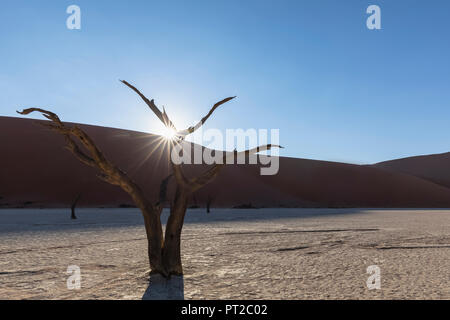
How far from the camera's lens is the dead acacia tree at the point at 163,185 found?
5.03 meters

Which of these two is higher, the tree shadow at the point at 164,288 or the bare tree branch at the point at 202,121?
the bare tree branch at the point at 202,121

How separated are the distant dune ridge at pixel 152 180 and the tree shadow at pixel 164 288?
99.4ft

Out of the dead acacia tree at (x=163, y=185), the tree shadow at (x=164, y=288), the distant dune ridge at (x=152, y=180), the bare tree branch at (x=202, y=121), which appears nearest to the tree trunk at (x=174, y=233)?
the dead acacia tree at (x=163, y=185)

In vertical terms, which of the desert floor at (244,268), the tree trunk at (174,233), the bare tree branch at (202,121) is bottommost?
the desert floor at (244,268)

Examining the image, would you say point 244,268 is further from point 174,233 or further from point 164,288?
point 164,288

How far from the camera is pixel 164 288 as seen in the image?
4746 mm

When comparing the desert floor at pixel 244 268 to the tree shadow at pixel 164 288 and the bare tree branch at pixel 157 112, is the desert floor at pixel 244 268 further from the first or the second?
the bare tree branch at pixel 157 112

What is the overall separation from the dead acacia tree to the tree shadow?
14 cm

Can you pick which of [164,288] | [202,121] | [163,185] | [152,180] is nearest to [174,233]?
[163,185]

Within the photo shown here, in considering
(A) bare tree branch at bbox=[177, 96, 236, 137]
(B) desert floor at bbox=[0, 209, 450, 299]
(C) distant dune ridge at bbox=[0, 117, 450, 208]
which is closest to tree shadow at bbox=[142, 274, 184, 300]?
(B) desert floor at bbox=[0, 209, 450, 299]

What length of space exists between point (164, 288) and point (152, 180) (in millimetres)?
46413

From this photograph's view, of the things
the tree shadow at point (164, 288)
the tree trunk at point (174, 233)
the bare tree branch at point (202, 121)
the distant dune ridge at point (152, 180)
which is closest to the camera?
the tree shadow at point (164, 288)
